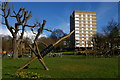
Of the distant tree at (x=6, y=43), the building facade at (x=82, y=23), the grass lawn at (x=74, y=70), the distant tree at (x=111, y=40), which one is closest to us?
the grass lawn at (x=74, y=70)

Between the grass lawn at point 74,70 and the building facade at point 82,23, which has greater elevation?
the building facade at point 82,23

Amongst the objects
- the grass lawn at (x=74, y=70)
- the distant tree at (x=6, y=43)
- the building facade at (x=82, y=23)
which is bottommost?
the grass lawn at (x=74, y=70)

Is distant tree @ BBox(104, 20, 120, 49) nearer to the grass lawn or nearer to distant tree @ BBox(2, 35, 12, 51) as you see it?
the grass lawn

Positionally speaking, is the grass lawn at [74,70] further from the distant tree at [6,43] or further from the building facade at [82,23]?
the distant tree at [6,43]

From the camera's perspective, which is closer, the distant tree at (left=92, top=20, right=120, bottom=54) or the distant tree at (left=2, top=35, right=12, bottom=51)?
the distant tree at (left=92, top=20, right=120, bottom=54)

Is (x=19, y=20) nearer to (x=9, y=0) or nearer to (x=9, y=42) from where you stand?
(x=9, y=0)

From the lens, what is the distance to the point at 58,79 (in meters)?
6.33

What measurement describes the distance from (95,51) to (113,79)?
67.3ft

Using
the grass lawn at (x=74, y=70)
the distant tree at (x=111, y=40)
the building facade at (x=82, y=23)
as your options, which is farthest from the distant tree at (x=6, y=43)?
the grass lawn at (x=74, y=70)

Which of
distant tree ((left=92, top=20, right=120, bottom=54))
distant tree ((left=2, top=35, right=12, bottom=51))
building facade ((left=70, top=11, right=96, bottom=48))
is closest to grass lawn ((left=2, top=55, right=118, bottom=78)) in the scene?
building facade ((left=70, top=11, right=96, bottom=48))

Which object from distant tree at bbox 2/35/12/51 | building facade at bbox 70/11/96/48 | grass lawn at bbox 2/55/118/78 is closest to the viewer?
grass lawn at bbox 2/55/118/78

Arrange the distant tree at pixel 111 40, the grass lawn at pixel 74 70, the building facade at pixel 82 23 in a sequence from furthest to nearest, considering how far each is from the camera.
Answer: the distant tree at pixel 111 40, the building facade at pixel 82 23, the grass lawn at pixel 74 70

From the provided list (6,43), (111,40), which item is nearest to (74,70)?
(111,40)

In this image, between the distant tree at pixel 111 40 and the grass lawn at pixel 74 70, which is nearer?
the grass lawn at pixel 74 70
